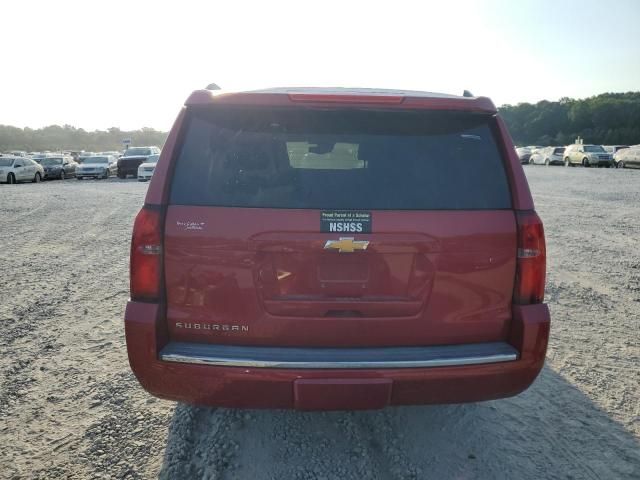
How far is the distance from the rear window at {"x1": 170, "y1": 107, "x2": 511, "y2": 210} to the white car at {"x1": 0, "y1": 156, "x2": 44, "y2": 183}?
31.8m

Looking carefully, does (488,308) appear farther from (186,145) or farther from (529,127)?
(529,127)

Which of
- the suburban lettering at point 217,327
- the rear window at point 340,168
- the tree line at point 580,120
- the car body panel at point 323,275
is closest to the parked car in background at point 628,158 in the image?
the rear window at point 340,168

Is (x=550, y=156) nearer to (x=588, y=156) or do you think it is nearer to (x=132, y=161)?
(x=588, y=156)

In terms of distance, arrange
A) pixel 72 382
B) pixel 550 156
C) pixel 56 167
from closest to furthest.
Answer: pixel 72 382, pixel 56 167, pixel 550 156

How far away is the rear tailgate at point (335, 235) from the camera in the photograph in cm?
247

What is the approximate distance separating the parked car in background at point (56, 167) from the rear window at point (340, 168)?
3588 cm

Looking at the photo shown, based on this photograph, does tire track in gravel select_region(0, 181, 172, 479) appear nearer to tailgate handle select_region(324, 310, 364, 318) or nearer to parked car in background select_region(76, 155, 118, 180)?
tailgate handle select_region(324, 310, 364, 318)

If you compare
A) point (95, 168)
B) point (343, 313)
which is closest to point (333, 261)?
point (343, 313)

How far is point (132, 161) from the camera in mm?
30938

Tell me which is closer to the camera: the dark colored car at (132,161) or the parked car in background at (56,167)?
the dark colored car at (132,161)

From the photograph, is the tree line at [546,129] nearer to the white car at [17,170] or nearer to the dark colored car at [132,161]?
the dark colored car at [132,161]

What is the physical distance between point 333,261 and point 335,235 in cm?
14

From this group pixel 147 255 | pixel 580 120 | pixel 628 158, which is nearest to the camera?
pixel 147 255

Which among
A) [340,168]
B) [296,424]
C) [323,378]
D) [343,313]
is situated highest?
[340,168]
